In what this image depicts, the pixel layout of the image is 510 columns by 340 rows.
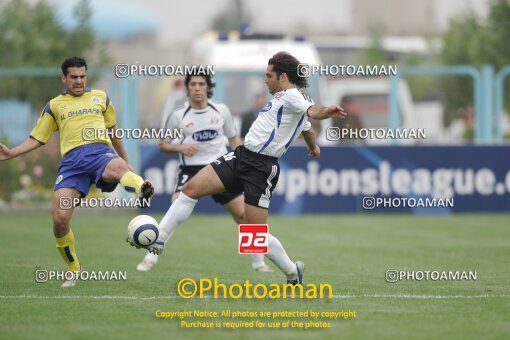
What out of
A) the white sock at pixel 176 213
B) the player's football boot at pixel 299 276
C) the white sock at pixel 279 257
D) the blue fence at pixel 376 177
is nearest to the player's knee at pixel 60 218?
the white sock at pixel 176 213

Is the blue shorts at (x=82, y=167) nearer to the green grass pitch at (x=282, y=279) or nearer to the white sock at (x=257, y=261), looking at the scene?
the green grass pitch at (x=282, y=279)

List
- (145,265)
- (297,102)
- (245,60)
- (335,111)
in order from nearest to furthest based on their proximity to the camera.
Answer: (335,111) → (297,102) → (145,265) → (245,60)

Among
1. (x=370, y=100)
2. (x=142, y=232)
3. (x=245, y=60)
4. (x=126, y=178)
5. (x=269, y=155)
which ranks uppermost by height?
(x=245, y=60)

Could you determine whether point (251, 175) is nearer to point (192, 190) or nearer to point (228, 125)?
point (192, 190)

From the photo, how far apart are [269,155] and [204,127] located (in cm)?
283

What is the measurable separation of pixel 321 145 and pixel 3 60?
11.6m

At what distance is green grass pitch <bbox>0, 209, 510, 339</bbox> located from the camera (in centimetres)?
801

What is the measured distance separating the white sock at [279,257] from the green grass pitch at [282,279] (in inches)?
19.1

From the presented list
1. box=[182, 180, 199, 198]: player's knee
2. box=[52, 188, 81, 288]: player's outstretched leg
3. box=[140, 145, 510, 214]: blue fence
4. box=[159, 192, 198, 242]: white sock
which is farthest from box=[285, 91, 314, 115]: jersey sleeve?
box=[140, 145, 510, 214]: blue fence

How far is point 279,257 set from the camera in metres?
9.92

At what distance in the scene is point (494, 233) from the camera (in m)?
17.0

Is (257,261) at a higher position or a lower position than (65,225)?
lower

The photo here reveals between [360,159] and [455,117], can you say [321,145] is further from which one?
[455,117]

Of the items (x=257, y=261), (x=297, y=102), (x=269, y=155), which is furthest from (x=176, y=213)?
(x=297, y=102)
